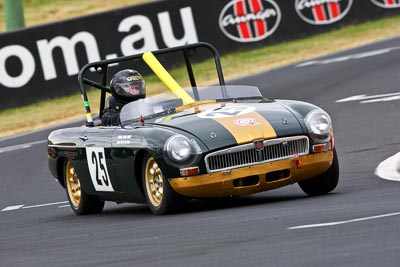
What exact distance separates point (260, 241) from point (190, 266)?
0.85 metres

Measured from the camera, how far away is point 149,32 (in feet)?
85.3

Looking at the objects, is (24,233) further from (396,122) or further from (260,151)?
(396,122)

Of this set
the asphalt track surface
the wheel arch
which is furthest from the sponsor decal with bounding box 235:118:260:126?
the wheel arch

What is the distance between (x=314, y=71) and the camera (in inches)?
945

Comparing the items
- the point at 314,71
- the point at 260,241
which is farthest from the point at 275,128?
the point at 314,71

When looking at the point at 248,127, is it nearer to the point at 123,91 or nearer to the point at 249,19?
the point at 123,91

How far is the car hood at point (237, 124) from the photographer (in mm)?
10531

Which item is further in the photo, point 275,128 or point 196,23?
point 196,23

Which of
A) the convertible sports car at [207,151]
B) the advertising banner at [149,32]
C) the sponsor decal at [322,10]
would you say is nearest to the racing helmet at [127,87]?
the convertible sports car at [207,151]

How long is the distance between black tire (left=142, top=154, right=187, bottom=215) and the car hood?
386 mm

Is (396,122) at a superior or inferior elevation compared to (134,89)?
inferior

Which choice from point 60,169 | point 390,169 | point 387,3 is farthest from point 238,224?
point 387,3

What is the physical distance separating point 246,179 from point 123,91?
7.39ft

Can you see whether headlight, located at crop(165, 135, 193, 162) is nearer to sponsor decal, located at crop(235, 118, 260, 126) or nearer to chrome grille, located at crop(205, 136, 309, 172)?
chrome grille, located at crop(205, 136, 309, 172)
